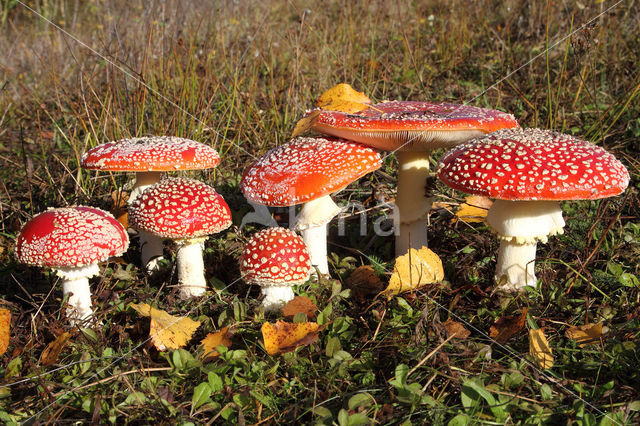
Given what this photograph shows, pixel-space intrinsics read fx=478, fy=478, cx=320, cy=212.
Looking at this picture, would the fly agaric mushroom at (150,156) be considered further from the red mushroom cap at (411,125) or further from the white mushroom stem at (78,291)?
the red mushroom cap at (411,125)

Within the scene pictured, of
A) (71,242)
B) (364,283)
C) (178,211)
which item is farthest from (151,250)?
(364,283)

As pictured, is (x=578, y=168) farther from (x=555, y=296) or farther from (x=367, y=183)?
(x=367, y=183)

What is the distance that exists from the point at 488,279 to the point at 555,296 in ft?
1.55

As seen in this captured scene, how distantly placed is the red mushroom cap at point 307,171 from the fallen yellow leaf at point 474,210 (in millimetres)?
1200

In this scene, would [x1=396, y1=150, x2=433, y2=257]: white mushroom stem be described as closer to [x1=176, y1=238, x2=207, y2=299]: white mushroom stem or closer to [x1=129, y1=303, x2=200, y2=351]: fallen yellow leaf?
Result: [x1=176, y1=238, x2=207, y2=299]: white mushroom stem

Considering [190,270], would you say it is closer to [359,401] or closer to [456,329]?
[359,401]

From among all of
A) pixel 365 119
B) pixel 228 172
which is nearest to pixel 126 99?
pixel 228 172

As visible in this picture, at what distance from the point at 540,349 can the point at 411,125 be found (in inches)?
56.1

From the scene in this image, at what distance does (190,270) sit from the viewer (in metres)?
3.37

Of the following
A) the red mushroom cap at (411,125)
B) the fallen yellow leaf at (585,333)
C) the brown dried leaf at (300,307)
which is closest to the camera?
the fallen yellow leaf at (585,333)

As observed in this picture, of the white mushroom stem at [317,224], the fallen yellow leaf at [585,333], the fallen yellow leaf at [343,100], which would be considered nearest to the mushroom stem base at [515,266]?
the fallen yellow leaf at [585,333]

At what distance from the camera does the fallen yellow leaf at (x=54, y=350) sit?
2646 mm

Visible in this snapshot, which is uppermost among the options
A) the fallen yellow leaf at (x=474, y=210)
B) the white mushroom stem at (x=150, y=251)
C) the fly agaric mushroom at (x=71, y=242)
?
the fly agaric mushroom at (x=71, y=242)

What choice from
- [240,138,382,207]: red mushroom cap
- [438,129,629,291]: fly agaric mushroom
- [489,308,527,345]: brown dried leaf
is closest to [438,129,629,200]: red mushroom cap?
[438,129,629,291]: fly agaric mushroom
